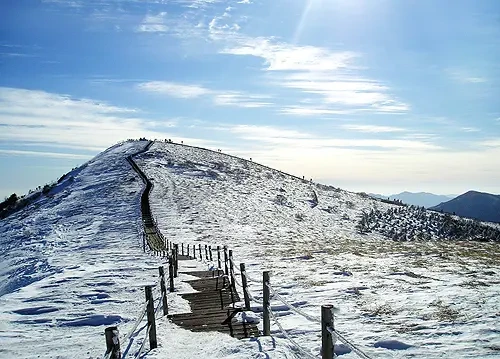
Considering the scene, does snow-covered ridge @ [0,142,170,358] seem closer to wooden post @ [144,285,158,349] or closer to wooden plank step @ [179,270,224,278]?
wooden post @ [144,285,158,349]

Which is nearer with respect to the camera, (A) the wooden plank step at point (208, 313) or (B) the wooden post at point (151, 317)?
(B) the wooden post at point (151, 317)

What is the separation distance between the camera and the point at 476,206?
163625mm

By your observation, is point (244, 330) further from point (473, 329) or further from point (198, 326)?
point (473, 329)

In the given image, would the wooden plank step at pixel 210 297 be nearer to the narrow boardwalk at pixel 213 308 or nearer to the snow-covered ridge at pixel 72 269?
the narrow boardwalk at pixel 213 308

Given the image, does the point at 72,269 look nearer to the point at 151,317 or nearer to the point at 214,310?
the point at 214,310

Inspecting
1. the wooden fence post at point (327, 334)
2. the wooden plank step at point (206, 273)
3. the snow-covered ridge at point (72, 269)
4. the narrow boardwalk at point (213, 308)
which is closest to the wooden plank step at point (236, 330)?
the narrow boardwalk at point (213, 308)

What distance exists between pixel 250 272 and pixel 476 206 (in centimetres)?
16823

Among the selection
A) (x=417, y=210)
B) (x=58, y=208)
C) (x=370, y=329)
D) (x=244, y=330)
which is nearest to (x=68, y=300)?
(x=244, y=330)

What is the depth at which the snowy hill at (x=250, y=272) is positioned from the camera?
9.20 metres

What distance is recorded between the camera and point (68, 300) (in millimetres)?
14047

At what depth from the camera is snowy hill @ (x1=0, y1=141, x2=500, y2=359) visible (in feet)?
30.2

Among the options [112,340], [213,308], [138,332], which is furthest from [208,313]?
[112,340]

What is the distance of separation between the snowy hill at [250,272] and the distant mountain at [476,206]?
12398 centimetres

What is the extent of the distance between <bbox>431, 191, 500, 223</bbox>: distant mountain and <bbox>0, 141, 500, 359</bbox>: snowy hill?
123976 millimetres
